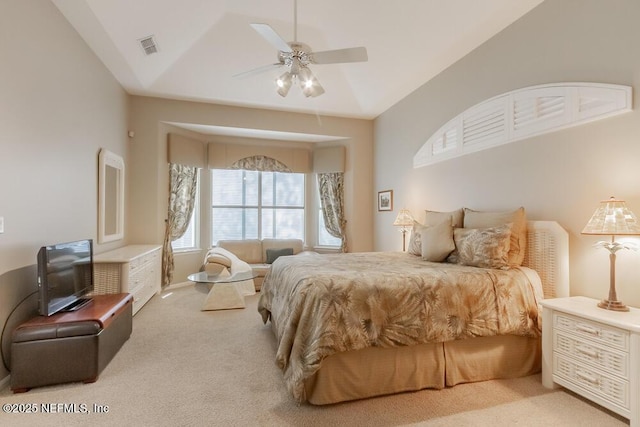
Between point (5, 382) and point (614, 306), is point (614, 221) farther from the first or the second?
point (5, 382)

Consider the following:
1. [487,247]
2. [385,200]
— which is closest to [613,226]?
[487,247]

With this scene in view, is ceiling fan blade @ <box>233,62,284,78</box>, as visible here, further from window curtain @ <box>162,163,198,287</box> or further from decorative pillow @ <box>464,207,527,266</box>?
window curtain @ <box>162,163,198,287</box>

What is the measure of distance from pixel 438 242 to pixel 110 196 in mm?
4124

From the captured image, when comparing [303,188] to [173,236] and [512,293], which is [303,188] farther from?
[512,293]

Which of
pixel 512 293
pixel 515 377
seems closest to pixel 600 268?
pixel 512 293

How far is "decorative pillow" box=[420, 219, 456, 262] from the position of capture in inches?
116

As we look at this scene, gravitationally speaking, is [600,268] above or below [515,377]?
A: above

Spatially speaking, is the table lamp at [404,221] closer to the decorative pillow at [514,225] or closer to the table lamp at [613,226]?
the decorative pillow at [514,225]

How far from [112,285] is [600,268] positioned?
4547 millimetres

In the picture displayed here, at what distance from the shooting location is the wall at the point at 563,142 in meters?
2.16

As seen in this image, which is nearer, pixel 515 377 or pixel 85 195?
pixel 515 377

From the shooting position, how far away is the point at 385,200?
5402mm

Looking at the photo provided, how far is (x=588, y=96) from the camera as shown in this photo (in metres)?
2.38

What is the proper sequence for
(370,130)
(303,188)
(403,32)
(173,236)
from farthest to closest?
(303,188) < (370,130) < (173,236) < (403,32)
